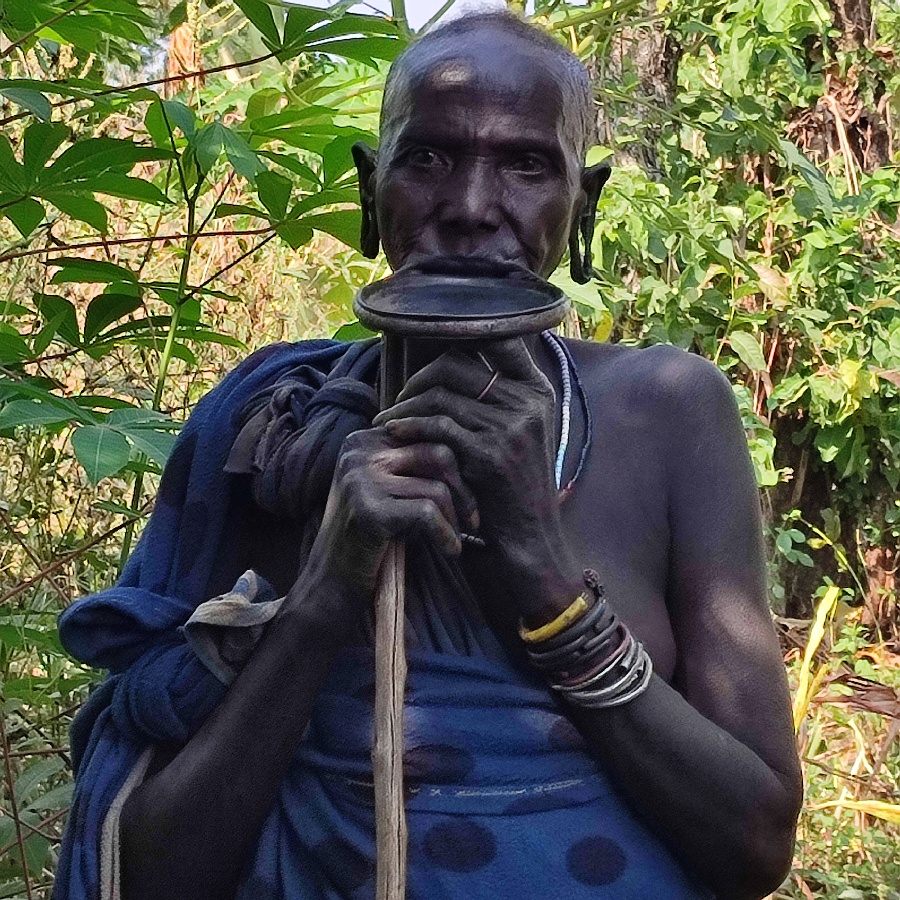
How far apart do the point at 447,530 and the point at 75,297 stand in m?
2.59

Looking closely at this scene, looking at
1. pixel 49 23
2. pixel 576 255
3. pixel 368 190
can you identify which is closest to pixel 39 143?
pixel 49 23

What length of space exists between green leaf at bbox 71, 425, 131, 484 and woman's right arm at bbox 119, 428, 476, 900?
0.40m

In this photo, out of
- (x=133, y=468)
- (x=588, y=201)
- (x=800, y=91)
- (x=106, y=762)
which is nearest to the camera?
(x=106, y=762)

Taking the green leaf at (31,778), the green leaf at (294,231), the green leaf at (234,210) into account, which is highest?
the green leaf at (234,210)

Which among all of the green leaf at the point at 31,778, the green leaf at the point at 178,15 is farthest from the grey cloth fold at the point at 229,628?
the green leaf at the point at 178,15

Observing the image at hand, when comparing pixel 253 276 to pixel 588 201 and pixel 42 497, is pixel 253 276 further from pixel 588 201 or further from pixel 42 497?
pixel 588 201

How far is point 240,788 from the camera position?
3.73ft

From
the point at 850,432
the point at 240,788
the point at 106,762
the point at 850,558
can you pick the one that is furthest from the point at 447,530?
the point at 850,558

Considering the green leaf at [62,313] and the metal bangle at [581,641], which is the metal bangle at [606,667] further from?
the green leaf at [62,313]

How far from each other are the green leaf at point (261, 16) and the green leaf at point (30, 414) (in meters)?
0.56

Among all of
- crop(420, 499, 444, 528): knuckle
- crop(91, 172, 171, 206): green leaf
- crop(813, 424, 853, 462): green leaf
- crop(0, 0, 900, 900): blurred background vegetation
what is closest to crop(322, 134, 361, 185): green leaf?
crop(0, 0, 900, 900): blurred background vegetation

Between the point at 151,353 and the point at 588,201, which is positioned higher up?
the point at 588,201

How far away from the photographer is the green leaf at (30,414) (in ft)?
5.05

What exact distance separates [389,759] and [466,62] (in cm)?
56
